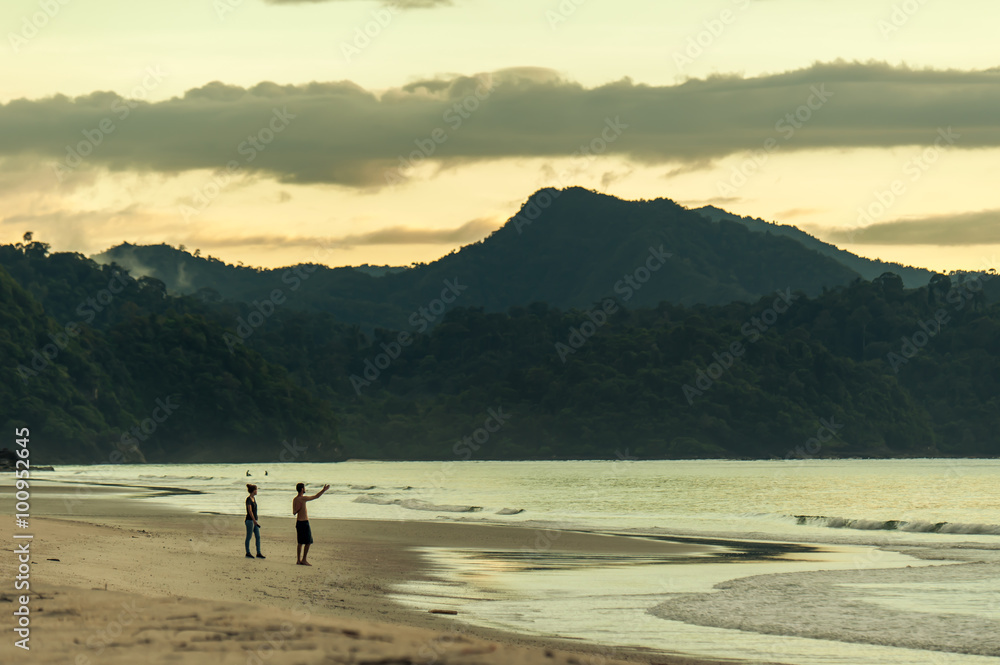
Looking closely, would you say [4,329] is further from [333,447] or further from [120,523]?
[120,523]

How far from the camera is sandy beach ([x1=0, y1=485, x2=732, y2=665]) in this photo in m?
10.5

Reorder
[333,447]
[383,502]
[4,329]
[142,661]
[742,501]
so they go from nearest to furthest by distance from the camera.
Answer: [142,661], [383,502], [742,501], [4,329], [333,447]

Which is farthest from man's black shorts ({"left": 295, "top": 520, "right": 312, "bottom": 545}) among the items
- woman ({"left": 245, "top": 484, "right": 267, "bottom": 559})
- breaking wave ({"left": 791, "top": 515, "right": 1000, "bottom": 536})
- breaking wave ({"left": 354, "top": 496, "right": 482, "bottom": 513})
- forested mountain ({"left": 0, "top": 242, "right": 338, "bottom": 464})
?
forested mountain ({"left": 0, "top": 242, "right": 338, "bottom": 464})

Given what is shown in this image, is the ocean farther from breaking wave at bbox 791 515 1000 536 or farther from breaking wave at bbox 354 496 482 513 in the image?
breaking wave at bbox 354 496 482 513

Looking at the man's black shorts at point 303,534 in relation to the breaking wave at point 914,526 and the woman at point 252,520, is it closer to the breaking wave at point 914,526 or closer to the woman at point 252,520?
the woman at point 252,520

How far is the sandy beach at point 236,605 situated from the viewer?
34.5 ft

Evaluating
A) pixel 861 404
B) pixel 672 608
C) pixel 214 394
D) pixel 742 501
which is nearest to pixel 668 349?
pixel 861 404

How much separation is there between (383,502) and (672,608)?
1678 inches

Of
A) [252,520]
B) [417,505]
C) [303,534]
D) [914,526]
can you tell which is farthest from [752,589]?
[417,505]

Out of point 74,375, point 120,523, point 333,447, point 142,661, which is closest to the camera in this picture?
point 142,661

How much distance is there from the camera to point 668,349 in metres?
200

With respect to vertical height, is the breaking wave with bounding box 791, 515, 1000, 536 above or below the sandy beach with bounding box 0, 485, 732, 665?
below

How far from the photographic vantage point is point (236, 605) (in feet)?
43.0

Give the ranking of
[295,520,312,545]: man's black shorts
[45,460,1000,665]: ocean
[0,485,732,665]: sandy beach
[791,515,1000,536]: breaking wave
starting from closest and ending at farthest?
[0,485,732,665]: sandy beach, [45,460,1000,665]: ocean, [295,520,312,545]: man's black shorts, [791,515,1000,536]: breaking wave
